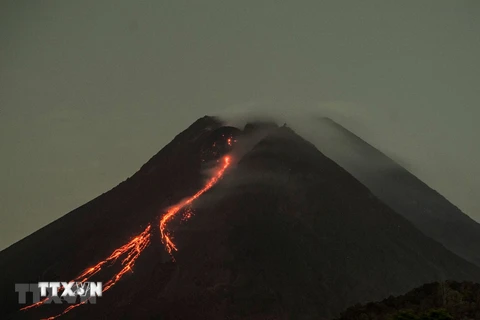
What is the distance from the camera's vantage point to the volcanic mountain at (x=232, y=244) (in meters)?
76.1

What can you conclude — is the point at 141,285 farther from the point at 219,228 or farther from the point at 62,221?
the point at 62,221

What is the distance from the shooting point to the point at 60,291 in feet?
290

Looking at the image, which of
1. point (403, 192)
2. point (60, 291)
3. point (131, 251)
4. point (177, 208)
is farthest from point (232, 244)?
point (403, 192)

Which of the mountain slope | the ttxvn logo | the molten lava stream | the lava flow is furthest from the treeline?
the mountain slope

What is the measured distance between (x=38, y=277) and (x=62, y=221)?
22.8 m

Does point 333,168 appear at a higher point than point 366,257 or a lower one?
higher

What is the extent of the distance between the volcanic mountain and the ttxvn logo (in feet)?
4.30

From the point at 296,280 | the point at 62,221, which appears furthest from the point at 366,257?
the point at 62,221

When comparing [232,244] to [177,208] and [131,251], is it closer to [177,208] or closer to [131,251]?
[177,208]

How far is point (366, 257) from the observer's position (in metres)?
89.3

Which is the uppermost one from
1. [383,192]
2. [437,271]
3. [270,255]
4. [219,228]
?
[383,192]

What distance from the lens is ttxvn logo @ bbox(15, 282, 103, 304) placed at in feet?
273

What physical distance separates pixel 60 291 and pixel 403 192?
74.6m

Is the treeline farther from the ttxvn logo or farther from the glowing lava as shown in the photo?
the ttxvn logo
